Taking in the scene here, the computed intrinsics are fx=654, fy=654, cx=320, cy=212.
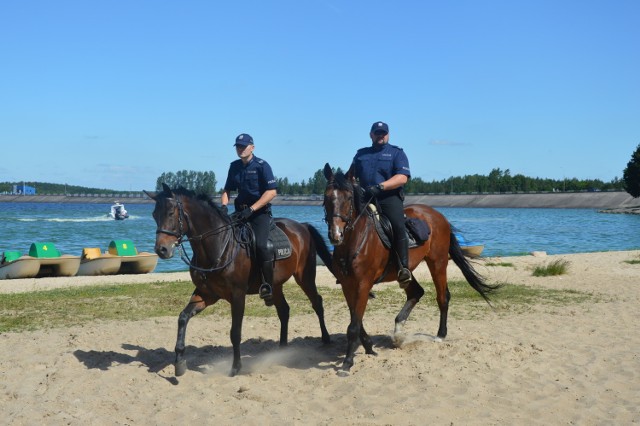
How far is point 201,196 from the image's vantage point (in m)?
8.59

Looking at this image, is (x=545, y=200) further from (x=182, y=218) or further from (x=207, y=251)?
(x=182, y=218)

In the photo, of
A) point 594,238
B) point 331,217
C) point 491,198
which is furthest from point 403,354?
point 491,198

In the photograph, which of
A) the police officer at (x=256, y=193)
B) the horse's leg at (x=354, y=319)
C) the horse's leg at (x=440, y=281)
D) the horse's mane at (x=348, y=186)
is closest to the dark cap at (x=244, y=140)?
the police officer at (x=256, y=193)

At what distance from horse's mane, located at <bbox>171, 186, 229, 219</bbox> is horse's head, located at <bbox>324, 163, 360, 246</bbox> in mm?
1451

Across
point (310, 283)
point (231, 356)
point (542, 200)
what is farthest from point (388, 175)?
point (542, 200)

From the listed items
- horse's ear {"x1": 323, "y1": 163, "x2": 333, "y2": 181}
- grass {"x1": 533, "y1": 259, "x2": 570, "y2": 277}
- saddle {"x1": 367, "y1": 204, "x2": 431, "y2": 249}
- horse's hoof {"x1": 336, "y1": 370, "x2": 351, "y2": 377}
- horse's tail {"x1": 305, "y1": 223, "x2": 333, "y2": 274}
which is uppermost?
horse's ear {"x1": 323, "y1": 163, "x2": 333, "y2": 181}

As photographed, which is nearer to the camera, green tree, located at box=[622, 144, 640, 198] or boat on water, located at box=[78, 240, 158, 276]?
boat on water, located at box=[78, 240, 158, 276]

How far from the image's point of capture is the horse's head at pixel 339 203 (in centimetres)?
802

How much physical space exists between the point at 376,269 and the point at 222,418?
3.16m

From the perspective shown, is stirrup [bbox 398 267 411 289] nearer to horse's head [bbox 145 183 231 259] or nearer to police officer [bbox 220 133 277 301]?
police officer [bbox 220 133 277 301]

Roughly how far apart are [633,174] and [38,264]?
99.1 meters

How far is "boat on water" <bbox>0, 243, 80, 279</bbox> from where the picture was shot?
21953mm

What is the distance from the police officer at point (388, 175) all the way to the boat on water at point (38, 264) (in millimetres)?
16421

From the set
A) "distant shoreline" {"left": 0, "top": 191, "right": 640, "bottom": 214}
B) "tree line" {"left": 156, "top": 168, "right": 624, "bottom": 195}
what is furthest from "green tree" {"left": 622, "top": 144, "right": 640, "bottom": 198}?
"tree line" {"left": 156, "top": 168, "right": 624, "bottom": 195}
